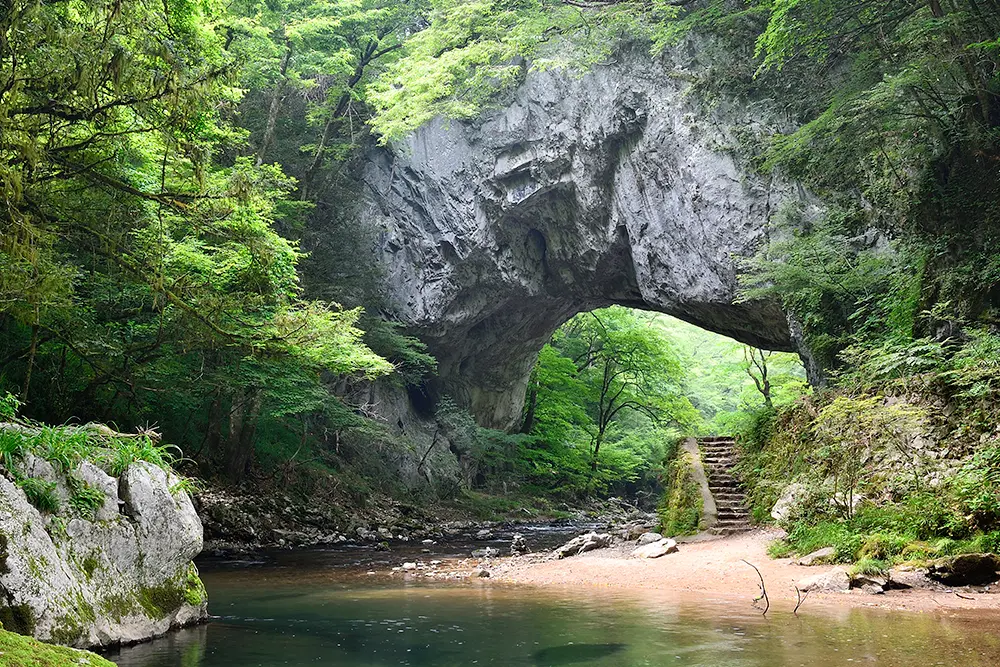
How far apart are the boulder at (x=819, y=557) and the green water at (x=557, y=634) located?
1.85 m

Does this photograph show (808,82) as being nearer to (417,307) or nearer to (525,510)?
(417,307)

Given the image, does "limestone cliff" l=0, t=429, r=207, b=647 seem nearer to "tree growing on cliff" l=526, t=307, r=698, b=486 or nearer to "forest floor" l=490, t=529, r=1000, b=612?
"forest floor" l=490, t=529, r=1000, b=612

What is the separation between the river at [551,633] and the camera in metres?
4.55

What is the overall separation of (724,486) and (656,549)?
10.7 ft

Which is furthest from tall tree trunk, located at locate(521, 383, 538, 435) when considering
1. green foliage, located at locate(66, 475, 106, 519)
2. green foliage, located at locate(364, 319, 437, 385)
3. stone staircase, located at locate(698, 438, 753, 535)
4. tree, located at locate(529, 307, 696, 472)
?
green foliage, located at locate(66, 475, 106, 519)

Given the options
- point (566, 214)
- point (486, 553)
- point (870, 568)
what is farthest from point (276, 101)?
point (870, 568)

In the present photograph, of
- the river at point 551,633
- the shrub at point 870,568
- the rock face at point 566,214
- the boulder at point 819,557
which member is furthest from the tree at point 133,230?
the shrub at point 870,568

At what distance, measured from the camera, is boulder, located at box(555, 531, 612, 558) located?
11389 millimetres

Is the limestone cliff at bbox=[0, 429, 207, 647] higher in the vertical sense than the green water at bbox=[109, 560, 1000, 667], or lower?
higher

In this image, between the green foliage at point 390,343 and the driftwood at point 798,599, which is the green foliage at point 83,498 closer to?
the driftwood at point 798,599

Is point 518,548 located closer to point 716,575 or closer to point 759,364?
point 716,575

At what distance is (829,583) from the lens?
275 inches

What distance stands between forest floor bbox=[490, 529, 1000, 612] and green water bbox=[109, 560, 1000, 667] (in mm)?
480

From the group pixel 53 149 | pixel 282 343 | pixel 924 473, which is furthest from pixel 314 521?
pixel 924 473
